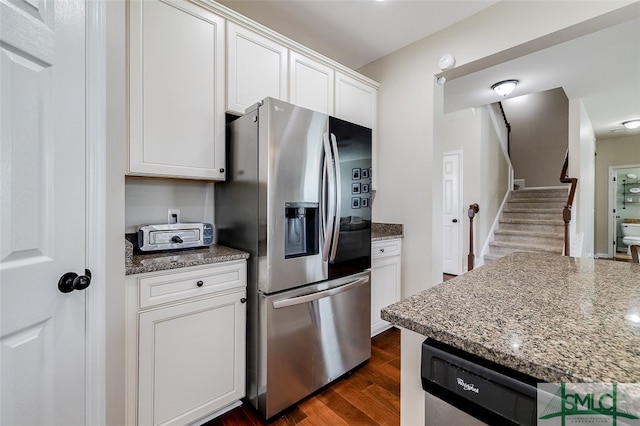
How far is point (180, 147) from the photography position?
1.61 metres

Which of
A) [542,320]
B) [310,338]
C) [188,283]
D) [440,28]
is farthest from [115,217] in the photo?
[440,28]

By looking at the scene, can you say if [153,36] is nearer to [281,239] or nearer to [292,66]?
[292,66]

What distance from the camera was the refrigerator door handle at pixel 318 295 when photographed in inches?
61.5

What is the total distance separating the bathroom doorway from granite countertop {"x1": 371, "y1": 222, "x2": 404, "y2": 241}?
6583 millimetres

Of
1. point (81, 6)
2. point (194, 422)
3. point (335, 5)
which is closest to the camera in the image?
point (81, 6)

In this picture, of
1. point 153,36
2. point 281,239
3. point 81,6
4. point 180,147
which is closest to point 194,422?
point 281,239

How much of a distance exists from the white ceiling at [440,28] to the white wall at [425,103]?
135 mm

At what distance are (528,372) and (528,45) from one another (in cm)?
231

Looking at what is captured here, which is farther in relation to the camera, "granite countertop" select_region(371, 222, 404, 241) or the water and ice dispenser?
"granite countertop" select_region(371, 222, 404, 241)

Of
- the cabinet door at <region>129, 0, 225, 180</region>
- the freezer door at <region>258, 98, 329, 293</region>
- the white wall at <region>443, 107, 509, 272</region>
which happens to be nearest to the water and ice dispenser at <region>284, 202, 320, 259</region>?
the freezer door at <region>258, 98, 329, 293</region>

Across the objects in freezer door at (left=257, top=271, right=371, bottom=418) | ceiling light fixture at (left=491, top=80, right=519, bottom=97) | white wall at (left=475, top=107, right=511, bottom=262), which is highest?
ceiling light fixture at (left=491, top=80, right=519, bottom=97)

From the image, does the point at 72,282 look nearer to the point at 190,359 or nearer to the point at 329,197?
the point at 190,359

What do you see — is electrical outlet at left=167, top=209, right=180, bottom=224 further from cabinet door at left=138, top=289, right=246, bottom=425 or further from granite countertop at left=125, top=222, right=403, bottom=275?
cabinet door at left=138, top=289, right=246, bottom=425

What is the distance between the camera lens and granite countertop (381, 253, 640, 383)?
1.66 feet
